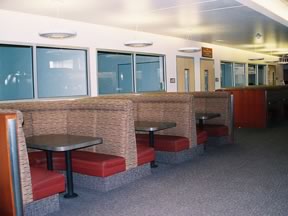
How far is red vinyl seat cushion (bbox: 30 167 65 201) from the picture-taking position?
10.4 ft

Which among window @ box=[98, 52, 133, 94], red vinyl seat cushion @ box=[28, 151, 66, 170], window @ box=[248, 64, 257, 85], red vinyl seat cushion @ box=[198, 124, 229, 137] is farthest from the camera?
window @ box=[248, 64, 257, 85]

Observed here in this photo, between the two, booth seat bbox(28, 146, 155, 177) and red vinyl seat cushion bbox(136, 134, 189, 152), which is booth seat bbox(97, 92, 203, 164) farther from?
booth seat bbox(28, 146, 155, 177)

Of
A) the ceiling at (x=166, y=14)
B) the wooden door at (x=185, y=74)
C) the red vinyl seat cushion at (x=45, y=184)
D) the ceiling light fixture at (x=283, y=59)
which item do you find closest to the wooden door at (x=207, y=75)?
the wooden door at (x=185, y=74)

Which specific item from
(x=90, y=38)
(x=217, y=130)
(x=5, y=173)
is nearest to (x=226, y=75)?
(x=217, y=130)

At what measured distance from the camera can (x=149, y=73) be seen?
30.2ft

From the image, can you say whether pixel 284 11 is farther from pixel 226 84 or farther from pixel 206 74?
pixel 226 84

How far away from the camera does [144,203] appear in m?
3.53

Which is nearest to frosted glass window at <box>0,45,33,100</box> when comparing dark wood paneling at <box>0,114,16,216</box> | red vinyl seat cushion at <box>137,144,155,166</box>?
red vinyl seat cushion at <box>137,144,155,166</box>

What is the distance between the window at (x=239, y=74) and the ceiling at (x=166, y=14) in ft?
15.0

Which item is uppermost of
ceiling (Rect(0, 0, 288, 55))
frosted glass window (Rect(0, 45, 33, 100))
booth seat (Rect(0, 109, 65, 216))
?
ceiling (Rect(0, 0, 288, 55))

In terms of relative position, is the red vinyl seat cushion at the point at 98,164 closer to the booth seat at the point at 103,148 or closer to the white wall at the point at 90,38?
the booth seat at the point at 103,148

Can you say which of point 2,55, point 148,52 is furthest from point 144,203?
point 148,52

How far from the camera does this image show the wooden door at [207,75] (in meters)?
10.9

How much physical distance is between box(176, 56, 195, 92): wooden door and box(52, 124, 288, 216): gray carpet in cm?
456
